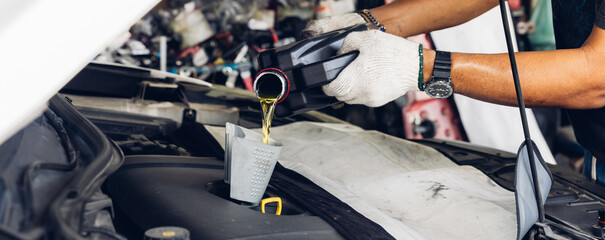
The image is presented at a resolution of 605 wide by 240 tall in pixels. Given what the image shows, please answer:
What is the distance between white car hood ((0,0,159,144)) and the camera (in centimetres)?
47

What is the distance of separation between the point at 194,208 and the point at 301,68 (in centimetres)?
37

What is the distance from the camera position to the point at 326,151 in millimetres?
1435

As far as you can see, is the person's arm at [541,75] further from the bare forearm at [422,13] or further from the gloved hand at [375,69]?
the bare forearm at [422,13]

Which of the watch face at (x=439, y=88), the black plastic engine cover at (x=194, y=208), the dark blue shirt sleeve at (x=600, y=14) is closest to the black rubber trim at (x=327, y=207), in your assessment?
the black plastic engine cover at (x=194, y=208)

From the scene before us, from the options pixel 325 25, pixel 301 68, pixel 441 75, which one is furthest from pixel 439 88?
pixel 325 25

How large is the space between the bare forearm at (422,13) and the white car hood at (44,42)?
4.44 ft

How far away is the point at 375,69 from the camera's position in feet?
3.82

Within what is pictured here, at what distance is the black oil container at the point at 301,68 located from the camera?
1.13 m

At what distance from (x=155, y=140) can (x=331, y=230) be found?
2.40ft

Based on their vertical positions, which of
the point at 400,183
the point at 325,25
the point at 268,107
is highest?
the point at 325,25

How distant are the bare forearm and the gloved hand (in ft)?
1.93

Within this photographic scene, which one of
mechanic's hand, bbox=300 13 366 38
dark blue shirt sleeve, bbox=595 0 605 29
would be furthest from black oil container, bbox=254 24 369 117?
dark blue shirt sleeve, bbox=595 0 605 29

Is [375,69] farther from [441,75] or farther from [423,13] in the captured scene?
[423,13]

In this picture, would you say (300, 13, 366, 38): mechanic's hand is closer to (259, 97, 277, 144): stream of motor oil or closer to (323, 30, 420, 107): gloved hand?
(323, 30, 420, 107): gloved hand
